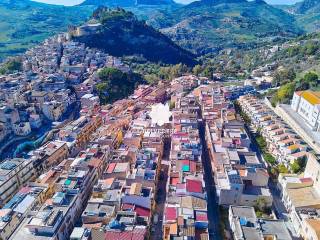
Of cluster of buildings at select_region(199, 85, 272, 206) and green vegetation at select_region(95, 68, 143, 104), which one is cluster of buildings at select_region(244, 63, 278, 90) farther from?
green vegetation at select_region(95, 68, 143, 104)

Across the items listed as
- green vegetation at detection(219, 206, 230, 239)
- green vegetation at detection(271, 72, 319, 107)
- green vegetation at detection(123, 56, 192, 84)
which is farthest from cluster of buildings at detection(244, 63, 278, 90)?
green vegetation at detection(219, 206, 230, 239)

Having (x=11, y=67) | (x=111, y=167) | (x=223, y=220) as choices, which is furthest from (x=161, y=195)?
(x=11, y=67)

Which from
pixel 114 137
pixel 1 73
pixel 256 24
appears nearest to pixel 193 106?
pixel 114 137

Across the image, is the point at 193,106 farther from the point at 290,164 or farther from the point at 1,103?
the point at 1,103

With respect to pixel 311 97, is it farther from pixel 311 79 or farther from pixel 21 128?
pixel 21 128

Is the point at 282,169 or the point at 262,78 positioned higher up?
the point at 262,78

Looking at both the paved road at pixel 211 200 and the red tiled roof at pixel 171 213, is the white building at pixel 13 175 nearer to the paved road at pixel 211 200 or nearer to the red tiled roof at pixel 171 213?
the red tiled roof at pixel 171 213

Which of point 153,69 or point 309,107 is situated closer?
point 309,107
